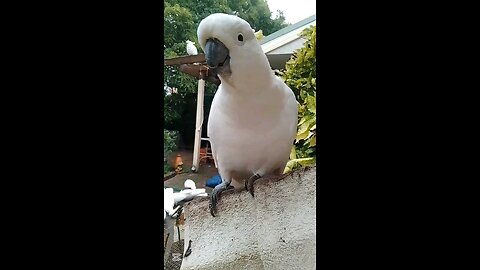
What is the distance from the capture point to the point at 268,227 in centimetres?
156

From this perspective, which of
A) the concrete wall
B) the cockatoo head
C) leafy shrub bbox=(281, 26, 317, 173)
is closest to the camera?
the cockatoo head

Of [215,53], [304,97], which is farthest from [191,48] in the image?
[304,97]

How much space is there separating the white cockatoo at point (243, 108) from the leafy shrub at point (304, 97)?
32 cm

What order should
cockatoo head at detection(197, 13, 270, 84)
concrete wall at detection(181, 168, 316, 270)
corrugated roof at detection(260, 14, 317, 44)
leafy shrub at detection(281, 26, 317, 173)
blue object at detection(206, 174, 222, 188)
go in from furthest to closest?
leafy shrub at detection(281, 26, 317, 173), blue object at detection(206, 174, 222, 188), corrugated roof at detection(260, 14, 317, 44), concrete wall at detection(181, 168, 316, 270), cockatoo head at detection(197, 13, 270, 84)

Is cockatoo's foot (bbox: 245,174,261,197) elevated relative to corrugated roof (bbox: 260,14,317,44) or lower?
lower

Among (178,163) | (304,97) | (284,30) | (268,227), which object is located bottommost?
(268,227)

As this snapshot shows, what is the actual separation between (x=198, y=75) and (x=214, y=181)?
464 millimetres

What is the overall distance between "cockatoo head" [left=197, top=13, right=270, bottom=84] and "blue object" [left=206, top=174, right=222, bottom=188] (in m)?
0.49

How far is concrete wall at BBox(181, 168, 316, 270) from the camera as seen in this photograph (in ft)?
5.06

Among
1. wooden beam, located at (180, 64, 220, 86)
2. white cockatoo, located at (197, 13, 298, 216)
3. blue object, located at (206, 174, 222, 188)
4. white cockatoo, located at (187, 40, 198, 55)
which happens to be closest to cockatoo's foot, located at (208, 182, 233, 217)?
white cockatoo, located at (197, 13, 298, 216)

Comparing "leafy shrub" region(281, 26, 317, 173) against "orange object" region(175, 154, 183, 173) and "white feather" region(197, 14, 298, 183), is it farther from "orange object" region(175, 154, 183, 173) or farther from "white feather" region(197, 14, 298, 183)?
"orange object" region(175, 154, 183, 173)

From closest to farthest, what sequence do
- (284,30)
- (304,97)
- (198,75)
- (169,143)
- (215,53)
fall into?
(215,53)
(169,143)
(198,75)
(284,30)
(304,97)

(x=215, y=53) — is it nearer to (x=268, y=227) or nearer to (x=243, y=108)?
(x=243, y=108)

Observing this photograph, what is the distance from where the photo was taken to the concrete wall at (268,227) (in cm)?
154
